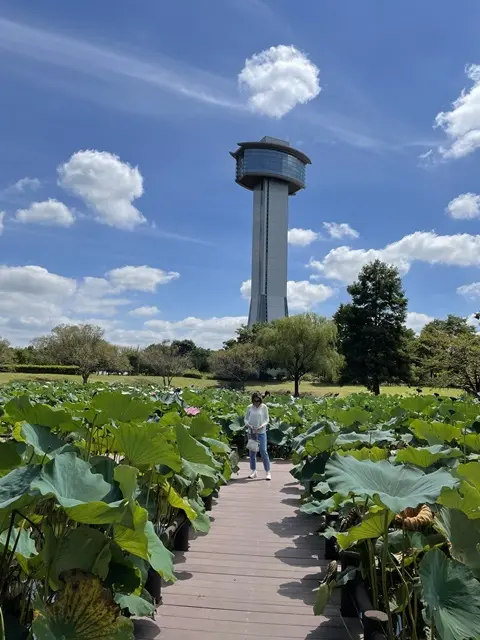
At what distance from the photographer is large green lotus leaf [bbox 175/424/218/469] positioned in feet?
9.70

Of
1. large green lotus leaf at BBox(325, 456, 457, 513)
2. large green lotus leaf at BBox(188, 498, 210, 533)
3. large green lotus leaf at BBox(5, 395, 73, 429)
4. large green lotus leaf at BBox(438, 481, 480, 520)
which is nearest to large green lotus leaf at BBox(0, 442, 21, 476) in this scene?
large green lotus leaf at BBox(5, 395, 73, 429)

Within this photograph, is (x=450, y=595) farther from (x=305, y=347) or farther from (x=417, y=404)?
(x=305, y=347)

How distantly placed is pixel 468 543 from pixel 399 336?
117 ft

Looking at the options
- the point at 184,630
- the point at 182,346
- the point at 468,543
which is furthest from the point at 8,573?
the point at 182,346

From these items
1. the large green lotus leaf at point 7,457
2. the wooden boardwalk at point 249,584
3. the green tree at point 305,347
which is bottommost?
the wooden boardwalk at point 249,584

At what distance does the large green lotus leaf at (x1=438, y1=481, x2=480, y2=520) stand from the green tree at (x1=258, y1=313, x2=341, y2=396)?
116 ft

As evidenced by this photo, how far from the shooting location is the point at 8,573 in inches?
75.3

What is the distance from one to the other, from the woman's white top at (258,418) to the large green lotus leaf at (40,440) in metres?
5.27

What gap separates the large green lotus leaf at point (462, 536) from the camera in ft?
5.96

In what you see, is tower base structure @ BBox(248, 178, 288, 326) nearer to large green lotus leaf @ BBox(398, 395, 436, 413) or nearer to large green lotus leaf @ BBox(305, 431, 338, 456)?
large green lotus leaf @ BBox(398, 395, 436, 413)

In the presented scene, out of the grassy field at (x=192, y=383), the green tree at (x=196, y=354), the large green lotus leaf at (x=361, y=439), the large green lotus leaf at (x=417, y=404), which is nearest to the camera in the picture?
the large green lotus leaf at (x=361, y=439)

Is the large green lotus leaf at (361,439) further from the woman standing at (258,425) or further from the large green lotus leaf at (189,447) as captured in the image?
the woman standing at (258,425)

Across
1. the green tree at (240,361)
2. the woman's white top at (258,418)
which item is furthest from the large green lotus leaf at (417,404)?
the green tree at (240,361)

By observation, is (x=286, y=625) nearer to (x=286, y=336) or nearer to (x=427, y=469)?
(x=427, y=469)
